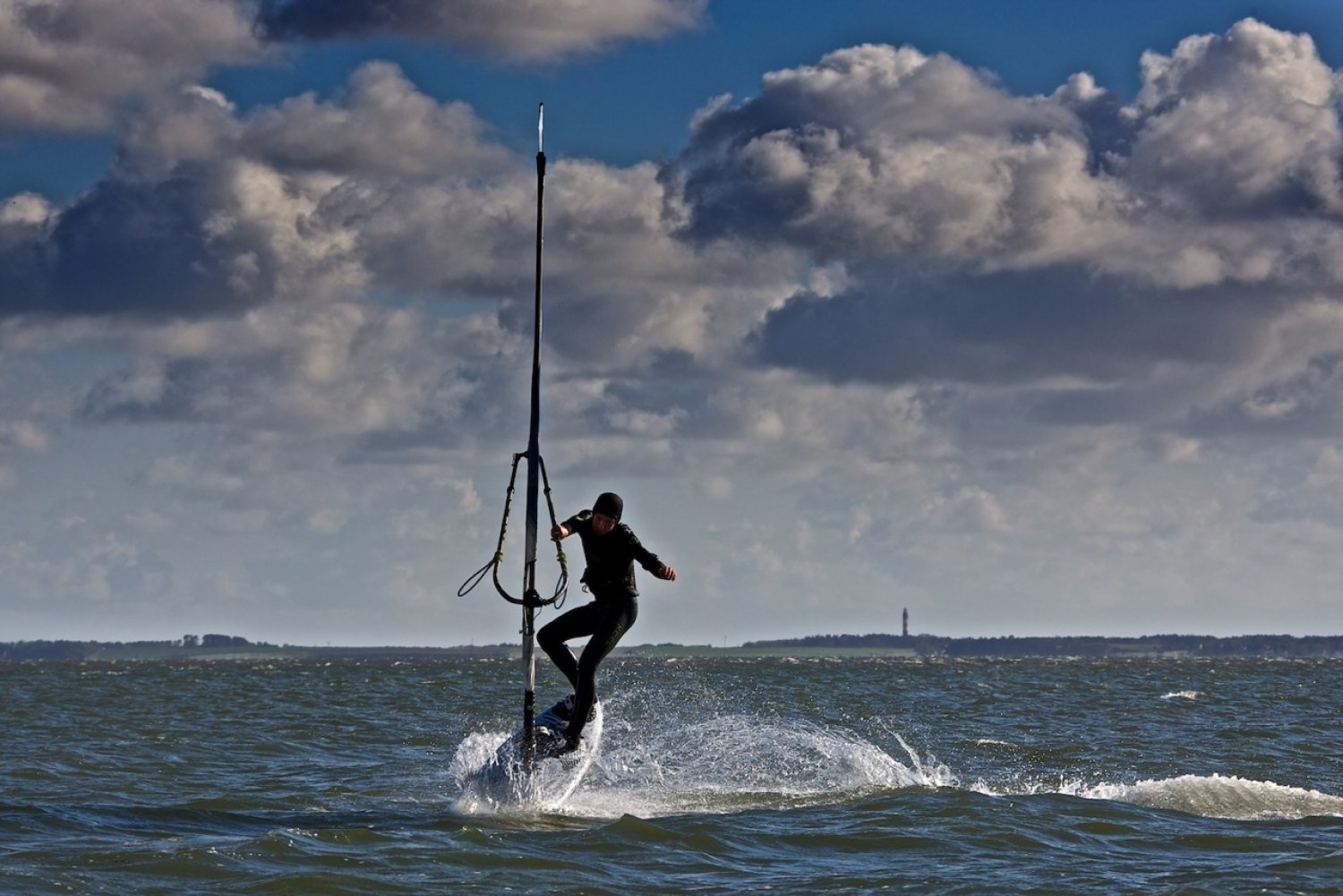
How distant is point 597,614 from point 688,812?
2699 mm

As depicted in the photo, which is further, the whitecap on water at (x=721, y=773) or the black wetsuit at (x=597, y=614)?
the whitecap on water at (x=721, y=773)

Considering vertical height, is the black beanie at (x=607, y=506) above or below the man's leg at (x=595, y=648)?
above

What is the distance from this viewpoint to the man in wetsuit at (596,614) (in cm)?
2089

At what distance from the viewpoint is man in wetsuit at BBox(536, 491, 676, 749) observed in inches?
822

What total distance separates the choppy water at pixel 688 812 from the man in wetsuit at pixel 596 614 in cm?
146

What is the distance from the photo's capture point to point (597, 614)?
837 inches

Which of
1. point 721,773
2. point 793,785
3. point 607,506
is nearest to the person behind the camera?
point 607,506

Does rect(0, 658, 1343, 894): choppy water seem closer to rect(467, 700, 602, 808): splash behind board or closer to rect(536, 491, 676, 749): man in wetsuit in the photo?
rect(467, 700, 602, 808): splash behind board

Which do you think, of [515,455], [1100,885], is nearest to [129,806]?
[515,455]

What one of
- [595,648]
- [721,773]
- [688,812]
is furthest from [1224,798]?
[595,648]

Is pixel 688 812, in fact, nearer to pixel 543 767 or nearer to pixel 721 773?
pixel 543 767

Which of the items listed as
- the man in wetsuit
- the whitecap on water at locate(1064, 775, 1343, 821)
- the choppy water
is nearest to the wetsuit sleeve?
the man in wetsuit

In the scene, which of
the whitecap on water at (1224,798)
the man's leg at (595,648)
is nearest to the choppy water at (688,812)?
the whitecap on water at (1224,798)

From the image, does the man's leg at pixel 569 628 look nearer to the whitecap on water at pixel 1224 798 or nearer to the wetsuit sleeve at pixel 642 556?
the wetsuit sleeve at pixel 642 556
